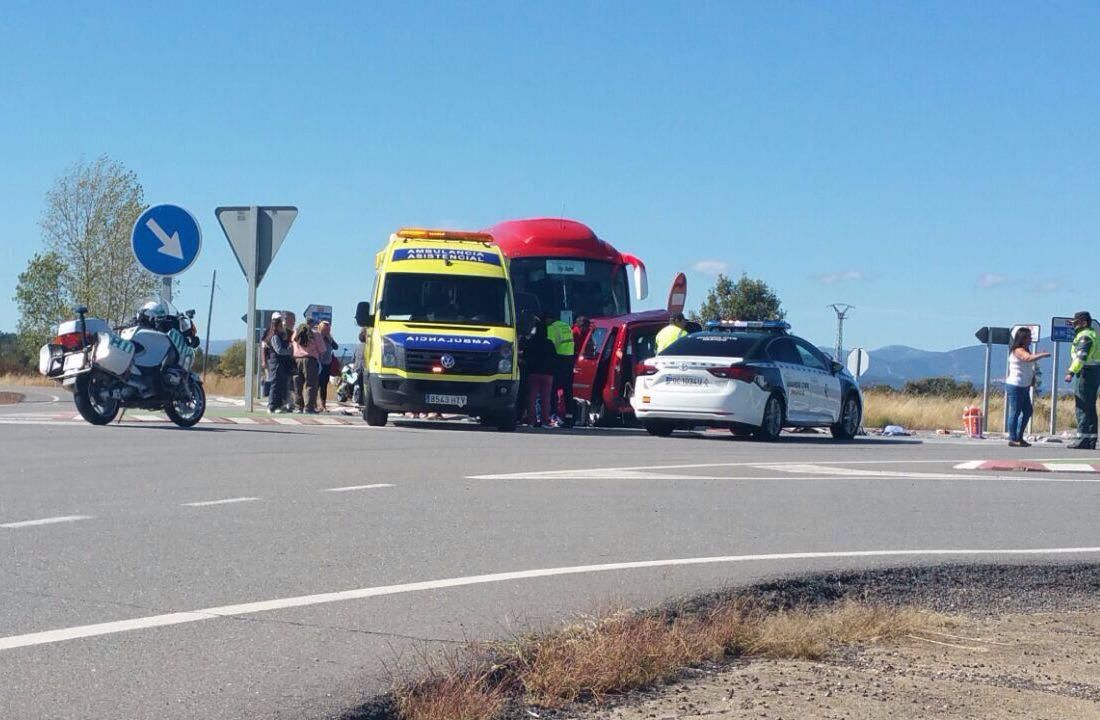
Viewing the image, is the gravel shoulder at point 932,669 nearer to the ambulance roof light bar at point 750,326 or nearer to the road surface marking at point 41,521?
the road surface marking at point 41,521

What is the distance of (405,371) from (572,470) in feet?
24.1

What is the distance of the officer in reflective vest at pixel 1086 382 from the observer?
20.7 m

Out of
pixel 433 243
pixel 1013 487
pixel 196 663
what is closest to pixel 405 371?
pixel 433 243

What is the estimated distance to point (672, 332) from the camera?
74.2 ft

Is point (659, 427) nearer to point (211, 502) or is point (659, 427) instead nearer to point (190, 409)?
point (190, 409)

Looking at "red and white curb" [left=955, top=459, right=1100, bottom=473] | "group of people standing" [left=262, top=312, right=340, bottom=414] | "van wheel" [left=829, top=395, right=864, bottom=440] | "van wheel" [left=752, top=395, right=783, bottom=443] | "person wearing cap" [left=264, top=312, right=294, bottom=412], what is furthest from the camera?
"group of people standing" [left=262, top=312, right=340, bottom=414]

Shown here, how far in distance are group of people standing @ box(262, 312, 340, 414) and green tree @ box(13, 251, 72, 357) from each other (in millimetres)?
43813

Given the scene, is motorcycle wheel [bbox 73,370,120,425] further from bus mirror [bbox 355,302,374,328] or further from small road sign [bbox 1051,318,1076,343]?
small road sign [bbox 1051,318,1076,343]

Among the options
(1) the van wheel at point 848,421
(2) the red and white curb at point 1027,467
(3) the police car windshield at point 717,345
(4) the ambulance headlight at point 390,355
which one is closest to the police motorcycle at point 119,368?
(4) the ambulance headlight at point 390,355

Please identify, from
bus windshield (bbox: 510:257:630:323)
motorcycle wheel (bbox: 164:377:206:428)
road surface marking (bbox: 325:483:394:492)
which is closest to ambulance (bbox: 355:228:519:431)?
motorcycle wheel (bbox: 164:377:206:428)

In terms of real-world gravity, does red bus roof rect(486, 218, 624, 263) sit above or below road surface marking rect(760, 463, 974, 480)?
above

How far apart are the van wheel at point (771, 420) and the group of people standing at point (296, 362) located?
7787mm

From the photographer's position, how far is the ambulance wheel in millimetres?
21031

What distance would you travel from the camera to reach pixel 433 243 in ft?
73.6
